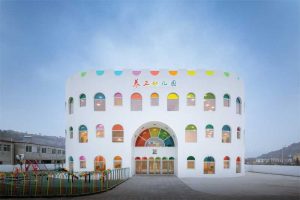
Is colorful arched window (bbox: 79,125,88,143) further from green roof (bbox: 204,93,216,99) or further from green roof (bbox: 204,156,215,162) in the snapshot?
green roof (bbox: 204,93,216,99)

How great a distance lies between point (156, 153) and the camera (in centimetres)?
2977

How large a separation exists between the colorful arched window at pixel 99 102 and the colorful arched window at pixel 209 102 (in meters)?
9.87

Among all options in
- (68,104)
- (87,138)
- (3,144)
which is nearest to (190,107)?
(87,138)

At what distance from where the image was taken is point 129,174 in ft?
90.1

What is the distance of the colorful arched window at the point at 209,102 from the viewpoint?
1120 inches

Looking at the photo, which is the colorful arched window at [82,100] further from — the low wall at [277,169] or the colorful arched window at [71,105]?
the low wall at [277,169]

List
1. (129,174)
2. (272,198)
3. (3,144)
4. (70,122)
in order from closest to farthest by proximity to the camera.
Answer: (272,198) < (129,174) < (70,122) < (3,144)

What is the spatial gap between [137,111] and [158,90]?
2809mm

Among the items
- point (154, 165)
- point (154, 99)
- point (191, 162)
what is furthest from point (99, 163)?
point (191, 162)

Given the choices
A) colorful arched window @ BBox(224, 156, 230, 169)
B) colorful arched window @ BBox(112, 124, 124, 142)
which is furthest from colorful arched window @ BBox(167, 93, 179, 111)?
colorful arched window @ BBox(224, 156, 230, 169)

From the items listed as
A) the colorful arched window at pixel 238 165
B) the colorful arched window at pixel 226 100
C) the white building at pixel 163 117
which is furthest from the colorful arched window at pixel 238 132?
the colorful arched window at pixel 226 100

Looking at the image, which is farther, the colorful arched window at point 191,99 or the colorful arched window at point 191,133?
the colorful arched window at point 191,99

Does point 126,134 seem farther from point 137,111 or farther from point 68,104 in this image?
point 68,104

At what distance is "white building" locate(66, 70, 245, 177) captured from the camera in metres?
27.9
